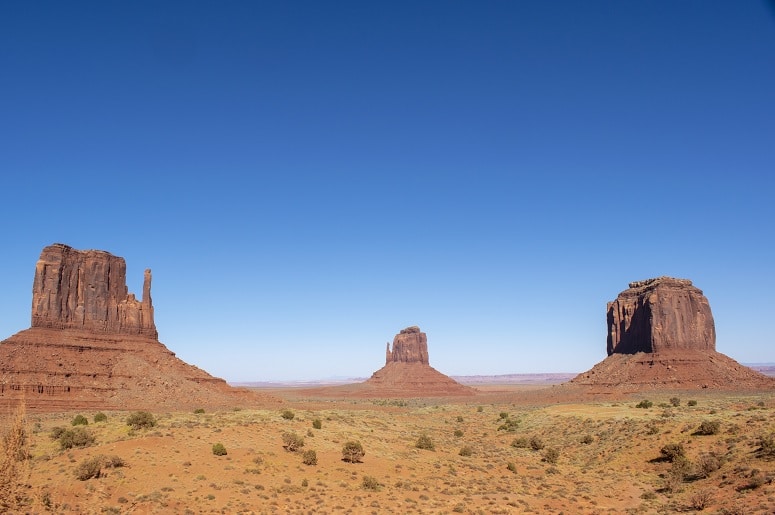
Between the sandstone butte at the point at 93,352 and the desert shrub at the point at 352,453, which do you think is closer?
the desert shrub at the point at 352,453

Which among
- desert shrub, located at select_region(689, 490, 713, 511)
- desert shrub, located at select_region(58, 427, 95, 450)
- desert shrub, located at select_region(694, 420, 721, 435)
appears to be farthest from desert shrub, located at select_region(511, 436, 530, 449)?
desert shrub, located at select_region(58, 427, 95, 450)

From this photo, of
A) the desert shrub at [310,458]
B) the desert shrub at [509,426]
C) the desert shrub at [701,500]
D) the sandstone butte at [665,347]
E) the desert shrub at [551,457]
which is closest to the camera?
the desert shrub at [701,500]

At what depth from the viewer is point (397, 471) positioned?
32812 millimetres

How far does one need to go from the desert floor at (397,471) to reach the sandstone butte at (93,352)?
86.6ft

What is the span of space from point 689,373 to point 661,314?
53.8ft

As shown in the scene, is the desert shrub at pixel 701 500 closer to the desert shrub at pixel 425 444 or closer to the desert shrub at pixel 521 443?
the desert shrub at pixel 425 444

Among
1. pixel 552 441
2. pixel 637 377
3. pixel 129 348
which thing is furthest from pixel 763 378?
pixel 129 348

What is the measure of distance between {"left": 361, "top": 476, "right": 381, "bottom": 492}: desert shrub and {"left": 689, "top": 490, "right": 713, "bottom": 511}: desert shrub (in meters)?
15.5

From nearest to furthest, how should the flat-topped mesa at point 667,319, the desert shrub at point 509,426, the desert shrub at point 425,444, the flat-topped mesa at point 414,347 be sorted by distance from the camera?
the desert shrub at point 425,444
the desert shrub at point 509,426
the flat-topped mesa at point 667,319
the flat-topped mesa at point 414,347

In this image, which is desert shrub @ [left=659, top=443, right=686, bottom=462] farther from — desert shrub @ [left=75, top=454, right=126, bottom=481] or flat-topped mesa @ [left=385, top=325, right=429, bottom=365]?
flat-topped mesa @ [left=385, top=325, right=429, bottom=365]

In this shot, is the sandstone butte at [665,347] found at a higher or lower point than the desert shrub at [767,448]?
higher

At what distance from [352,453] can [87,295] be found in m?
71.1

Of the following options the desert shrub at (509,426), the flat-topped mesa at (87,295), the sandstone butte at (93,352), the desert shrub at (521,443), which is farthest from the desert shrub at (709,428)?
the flat-topped mesa at (87,295)

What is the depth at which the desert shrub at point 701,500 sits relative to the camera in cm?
2638
